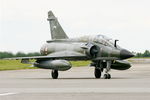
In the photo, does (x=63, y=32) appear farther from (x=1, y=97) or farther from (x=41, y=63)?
(x=1, y=97)

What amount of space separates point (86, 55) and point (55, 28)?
6.07m

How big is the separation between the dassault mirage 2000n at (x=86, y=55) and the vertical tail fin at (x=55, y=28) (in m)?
1.52

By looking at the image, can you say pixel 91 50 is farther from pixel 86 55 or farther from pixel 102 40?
pixel 102 40

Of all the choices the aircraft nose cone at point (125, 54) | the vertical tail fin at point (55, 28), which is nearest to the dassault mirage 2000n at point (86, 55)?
the aircraft nose cone at point (125, 54)

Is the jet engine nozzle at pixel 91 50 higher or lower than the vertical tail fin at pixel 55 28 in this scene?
lower

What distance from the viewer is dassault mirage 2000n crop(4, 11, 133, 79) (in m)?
31.0

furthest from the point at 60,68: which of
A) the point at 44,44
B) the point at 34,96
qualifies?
the point at 34,96

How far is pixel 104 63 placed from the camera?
32.5 meters

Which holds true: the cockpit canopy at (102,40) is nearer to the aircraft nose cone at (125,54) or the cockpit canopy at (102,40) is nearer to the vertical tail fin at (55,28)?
the aircraft nose cone at (125,54)

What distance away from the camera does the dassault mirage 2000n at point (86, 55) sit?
102 feet

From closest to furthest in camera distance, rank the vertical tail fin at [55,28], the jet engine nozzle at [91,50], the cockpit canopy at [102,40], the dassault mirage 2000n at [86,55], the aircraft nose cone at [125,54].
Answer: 1. the aircraft nose cone at [125,54]
2. the dassault mirage 2000n at [86,55]
3. the cockpit canopy at [102,40]
4. the jet engine nozzle at [91,50]
5. the vertical tail fin at [55,28]

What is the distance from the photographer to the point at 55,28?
1474 inches

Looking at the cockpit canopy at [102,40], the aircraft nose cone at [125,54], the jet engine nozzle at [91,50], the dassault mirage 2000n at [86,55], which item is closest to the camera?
the aircraft nose cone at [125,54]

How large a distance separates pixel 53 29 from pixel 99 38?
6526mm
